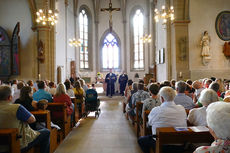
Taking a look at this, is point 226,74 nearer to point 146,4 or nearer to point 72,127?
point 72,127

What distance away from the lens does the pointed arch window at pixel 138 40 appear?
18.6 metres

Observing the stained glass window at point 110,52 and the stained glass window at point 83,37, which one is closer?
the stained glass window at point 83,37

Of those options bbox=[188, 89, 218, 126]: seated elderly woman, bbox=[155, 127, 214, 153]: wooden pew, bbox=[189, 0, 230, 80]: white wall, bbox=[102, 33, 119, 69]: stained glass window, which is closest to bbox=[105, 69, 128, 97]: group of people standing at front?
bbox=[189, 0, 230, 80]: white wall

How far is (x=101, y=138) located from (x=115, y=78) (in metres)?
9.50

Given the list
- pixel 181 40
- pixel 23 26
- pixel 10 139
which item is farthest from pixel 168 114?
pixel 23 26

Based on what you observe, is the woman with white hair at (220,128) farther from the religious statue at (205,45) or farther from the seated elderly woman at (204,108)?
the religious statue at (205,45)

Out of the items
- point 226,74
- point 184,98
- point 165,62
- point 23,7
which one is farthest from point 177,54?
point 23,7

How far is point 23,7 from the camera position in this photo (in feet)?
37.8

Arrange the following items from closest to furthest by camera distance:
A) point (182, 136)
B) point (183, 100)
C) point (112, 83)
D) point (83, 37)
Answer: point (182, 136) → point (183, 100) → point (112, 83) → point (83, 37)

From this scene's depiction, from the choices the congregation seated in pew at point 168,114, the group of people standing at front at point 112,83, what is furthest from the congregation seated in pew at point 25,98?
the group of people standing at front at point 112,83

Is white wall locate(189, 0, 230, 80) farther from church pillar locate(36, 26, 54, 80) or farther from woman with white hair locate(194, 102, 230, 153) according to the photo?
woman with white hair locate(194, 102, 230, 153)

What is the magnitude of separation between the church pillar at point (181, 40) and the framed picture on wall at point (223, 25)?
1.59m

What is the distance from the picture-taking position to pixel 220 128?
5.13 ft

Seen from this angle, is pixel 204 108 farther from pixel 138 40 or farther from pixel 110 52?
pixel 110 52
